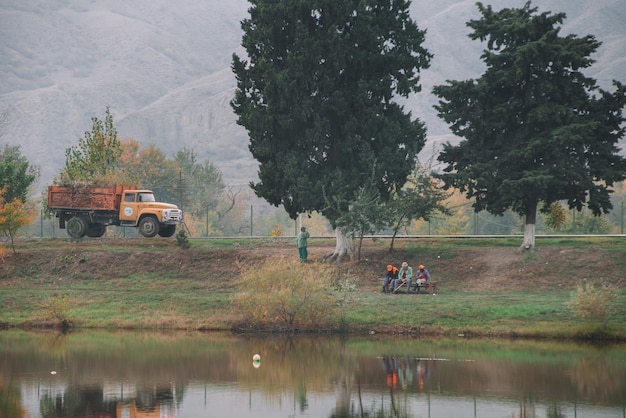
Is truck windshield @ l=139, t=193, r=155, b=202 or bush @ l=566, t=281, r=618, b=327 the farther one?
truck windshield @ l=139, t=193, r=155, b=202

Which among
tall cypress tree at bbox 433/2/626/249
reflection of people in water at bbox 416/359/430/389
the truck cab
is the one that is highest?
tall cypress tree at bbox 433/2/626/249

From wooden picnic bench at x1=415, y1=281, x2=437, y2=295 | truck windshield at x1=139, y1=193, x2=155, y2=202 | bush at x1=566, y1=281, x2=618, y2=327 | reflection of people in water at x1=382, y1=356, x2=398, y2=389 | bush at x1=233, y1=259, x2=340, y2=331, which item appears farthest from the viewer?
truck windshield at x1=139, y1=193, x2=155, y2=202

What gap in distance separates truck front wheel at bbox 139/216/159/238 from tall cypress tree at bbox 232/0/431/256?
818 cm

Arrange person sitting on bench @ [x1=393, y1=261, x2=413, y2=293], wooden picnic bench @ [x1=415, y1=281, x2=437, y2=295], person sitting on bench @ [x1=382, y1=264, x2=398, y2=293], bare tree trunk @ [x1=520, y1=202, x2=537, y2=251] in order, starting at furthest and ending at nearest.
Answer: bare tree trunk @ [x1=520, y1=202, x2=537, y2=251], person sitting on bench @ [x1=382, y1=264, x2=398, y2=293], wooden picnic bench @ [x1=415, y1=281, x2=437, y2=295], person sitting on bench @ [x1=393, y1=261, x2=413, y2=293]

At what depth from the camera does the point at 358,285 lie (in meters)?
49.2

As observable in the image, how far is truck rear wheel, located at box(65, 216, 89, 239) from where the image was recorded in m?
59.6

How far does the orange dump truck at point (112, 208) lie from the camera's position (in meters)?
59.0

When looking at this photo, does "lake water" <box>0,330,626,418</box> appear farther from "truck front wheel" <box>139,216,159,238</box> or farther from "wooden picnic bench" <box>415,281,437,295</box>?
"truck front wheel" <box>139,216,159,238</box>

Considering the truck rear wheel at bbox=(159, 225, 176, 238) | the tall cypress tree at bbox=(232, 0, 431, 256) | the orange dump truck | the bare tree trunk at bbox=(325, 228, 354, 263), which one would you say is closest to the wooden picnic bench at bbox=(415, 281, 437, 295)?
the tall cypress tree at bbox=(232, 0, 431, 256)

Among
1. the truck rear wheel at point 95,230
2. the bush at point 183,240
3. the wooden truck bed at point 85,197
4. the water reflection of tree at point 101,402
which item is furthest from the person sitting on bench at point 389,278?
the truck rear wheel at point 95,230

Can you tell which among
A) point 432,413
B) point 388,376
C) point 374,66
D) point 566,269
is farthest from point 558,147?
point 432,413

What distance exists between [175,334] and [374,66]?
1952cm

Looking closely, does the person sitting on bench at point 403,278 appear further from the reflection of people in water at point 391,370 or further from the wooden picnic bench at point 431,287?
the reflection of people in water at point 391,370

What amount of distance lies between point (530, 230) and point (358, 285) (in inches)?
365
